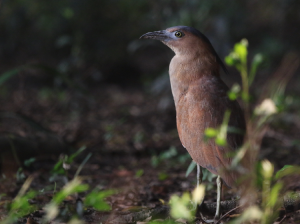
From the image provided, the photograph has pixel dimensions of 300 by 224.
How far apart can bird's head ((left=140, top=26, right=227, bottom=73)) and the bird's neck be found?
3cm

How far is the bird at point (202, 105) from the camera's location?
2541 millimetres

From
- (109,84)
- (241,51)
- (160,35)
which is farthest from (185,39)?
(109,84)

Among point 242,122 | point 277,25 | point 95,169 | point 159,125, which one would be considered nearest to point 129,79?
point 159,125

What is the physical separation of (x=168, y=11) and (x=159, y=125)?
227cm

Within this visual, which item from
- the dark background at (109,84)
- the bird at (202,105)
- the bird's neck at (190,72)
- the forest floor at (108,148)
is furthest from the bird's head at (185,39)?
the forest floor at (108,148)

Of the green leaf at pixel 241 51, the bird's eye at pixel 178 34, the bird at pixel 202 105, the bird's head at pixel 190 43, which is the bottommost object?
the green leaf at pixel 241 51

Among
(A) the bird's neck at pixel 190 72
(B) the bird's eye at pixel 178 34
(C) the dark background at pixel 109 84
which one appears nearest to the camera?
(A) the bird's neck at pixel 190 72

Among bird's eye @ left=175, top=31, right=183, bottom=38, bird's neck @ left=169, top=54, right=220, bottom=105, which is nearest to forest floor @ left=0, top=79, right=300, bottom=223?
bird's neck @ left=169, top=54, right=220, bottom=105

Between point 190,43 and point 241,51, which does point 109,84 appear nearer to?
point 190,43

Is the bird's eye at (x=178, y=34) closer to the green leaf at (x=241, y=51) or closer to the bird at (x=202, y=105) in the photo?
the bird at (x=202, y=105)

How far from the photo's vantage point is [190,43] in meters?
3.15

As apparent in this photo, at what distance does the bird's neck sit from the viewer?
2.92m

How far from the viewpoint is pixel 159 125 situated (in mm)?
6578

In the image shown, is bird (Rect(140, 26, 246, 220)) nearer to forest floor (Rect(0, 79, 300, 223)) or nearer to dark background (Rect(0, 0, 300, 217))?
dark background (Rect(0, 0, 300, 217))
